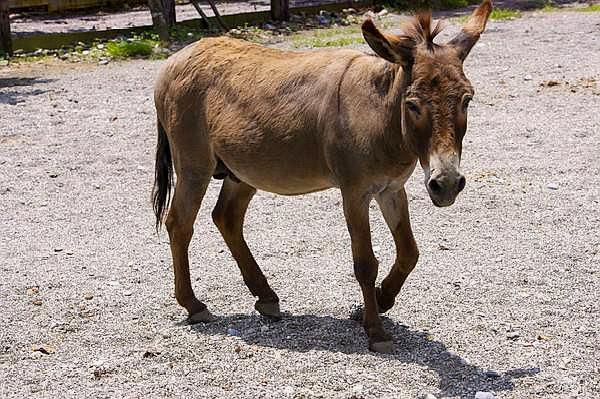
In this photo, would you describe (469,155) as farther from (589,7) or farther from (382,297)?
(589,7)

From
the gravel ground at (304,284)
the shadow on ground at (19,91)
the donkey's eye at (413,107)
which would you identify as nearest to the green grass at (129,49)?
the shadow on ground at (19,91)

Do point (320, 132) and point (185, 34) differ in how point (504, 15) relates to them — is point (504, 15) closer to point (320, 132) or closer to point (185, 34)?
point (185, 34)

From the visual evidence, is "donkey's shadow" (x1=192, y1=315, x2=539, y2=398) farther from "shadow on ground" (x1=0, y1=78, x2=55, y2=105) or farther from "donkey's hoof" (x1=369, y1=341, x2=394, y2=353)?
"shadow on ground" (x1=0, y1=78, x2=55, y2=105)

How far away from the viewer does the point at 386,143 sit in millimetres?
4930

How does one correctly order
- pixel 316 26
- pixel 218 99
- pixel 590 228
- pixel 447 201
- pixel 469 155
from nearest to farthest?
pixel 447 201
pixel 218 99
pixel 590 228
pixel 469 155
pixel 316 26

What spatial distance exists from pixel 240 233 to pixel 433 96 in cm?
199

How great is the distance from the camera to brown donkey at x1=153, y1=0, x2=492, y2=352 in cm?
455

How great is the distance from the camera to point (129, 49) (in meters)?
16.9

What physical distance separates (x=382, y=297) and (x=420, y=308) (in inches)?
14.7

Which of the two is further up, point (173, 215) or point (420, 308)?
point (173, 215)

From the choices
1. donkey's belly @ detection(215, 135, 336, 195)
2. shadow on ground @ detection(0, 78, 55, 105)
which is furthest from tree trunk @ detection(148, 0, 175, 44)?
donkey's belly @ detection(215, 135, 336, 195)

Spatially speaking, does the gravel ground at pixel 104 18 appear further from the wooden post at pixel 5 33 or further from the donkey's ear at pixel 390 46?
the donkey's ear at pixel 390 46

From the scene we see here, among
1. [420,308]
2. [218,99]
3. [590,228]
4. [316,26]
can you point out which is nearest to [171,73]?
[218,99]

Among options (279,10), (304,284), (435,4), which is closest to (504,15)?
(435,4)
